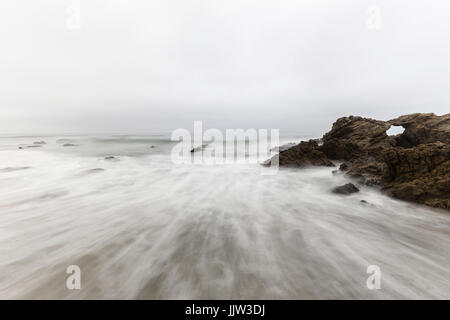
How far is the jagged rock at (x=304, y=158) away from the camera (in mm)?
10109

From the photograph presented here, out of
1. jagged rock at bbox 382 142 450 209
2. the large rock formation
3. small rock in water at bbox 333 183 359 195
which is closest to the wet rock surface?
the large rock formation

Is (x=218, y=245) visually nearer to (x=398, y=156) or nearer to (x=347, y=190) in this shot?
(x=347, y=190)

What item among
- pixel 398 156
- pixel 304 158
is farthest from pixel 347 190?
pixel 304 158

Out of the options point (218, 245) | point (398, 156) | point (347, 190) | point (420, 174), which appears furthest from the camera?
point (347, 190)

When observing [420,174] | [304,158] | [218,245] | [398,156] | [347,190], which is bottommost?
[218,245]

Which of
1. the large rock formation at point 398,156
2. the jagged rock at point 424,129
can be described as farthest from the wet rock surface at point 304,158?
the jagged rock at point 424,129

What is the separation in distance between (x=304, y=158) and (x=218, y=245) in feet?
29.2

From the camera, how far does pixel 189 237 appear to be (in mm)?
3562

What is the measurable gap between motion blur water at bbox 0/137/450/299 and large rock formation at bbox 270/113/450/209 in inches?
27.5

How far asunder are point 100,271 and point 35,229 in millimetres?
2642

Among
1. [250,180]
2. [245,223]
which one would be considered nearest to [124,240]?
[245,223]

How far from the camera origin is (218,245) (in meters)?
3.27

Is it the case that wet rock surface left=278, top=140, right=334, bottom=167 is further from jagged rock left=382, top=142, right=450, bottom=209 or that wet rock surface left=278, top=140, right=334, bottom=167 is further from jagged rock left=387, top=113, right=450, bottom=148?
jagged rock left=387, top=113, right=450, bottom=148
